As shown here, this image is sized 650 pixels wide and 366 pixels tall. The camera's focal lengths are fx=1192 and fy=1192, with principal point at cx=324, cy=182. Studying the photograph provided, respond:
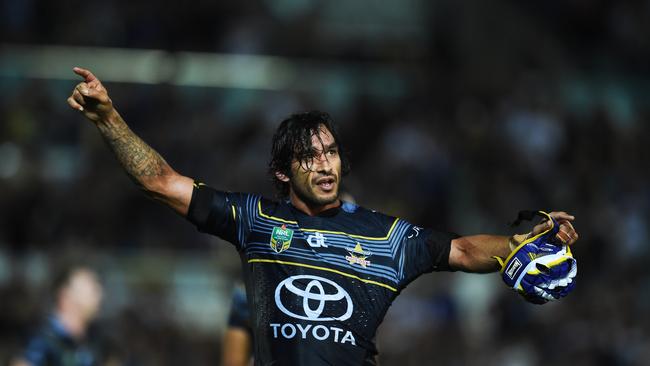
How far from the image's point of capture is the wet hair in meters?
5.64

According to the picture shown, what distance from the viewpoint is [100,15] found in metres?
14.3

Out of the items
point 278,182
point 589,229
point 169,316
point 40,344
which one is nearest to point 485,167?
point 589,229

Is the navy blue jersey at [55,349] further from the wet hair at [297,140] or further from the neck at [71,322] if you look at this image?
the wet hair at [297,140]

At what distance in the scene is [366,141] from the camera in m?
13.6

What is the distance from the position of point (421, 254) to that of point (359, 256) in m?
0.31

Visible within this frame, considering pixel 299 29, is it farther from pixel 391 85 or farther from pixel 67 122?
pixel 67 122

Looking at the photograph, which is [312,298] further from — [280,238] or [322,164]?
[322,164]

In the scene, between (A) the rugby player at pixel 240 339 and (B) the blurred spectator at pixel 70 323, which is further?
(B) the blurred spectator at pixel 70 323

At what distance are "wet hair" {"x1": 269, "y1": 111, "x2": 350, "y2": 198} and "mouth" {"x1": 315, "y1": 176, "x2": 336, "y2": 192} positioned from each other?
9 cm

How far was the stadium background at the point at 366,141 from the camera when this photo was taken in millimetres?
11945

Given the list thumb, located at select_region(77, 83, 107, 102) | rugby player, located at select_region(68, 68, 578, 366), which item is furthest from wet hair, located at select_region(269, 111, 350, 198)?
thumb, located at select_region(77, 83, 107, 102)

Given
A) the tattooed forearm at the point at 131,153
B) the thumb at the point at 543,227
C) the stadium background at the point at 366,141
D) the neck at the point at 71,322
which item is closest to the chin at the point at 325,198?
the tattooed forearm at the point at 131,153

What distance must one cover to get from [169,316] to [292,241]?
6.76 metres

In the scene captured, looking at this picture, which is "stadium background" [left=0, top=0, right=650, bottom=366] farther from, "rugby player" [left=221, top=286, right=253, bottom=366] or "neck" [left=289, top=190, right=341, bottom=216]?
"neck" [left=289, top=190, right=341, bottom=216]
